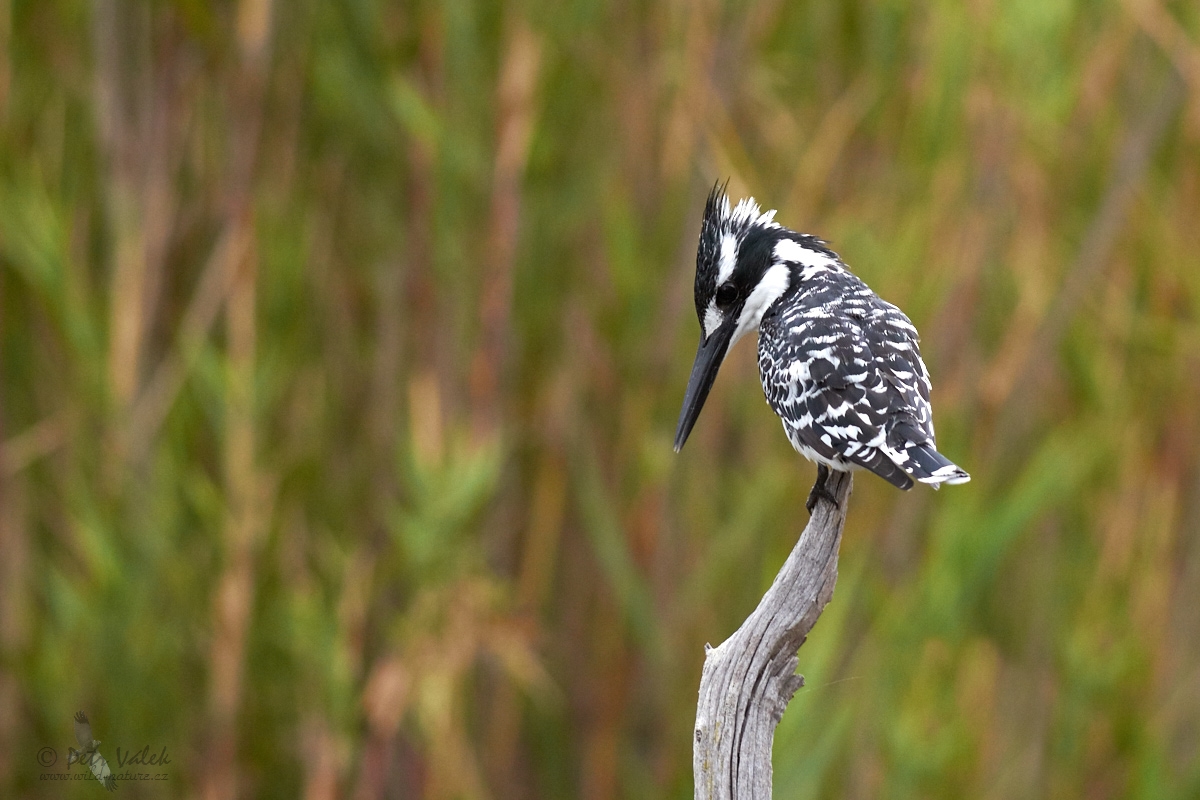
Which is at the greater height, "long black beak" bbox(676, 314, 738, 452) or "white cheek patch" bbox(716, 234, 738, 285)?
"white cheek patch" bbox(716, 234, 738, 285)

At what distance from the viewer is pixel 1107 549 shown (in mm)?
3225

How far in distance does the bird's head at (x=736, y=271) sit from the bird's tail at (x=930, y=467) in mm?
568

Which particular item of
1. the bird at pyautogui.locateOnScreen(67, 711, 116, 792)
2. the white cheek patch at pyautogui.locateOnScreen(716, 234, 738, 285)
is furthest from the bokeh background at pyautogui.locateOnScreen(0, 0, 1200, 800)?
the white cheek patch at pyautogui.locateOnScreen(716, 234, 738, 285)

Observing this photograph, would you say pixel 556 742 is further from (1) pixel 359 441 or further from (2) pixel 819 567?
(2) pixel 819 567

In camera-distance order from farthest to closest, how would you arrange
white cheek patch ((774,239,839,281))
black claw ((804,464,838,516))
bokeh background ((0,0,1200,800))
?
bokeh background ((0,0,1200,800)), white cheek patch ((774,239,839,281)), black claw ((804,464,838,516))

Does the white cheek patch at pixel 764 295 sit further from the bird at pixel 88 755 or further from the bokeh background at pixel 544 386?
the bird at pixel 88 755

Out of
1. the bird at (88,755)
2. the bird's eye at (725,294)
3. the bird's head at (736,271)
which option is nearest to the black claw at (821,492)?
the bird's head at (736,271)

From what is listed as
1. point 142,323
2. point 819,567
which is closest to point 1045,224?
point 819,567

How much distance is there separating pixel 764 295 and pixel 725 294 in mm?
114

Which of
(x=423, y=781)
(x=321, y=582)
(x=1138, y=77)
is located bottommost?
(x=423, y=781)

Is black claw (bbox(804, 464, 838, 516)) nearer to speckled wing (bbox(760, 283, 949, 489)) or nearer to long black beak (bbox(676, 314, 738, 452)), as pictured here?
speckled wing (bbox(760, 283, 949, 489))

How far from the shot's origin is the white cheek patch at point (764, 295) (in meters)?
2.51

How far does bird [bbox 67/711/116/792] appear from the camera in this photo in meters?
2.50

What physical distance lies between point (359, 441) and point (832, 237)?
1.23 meters
